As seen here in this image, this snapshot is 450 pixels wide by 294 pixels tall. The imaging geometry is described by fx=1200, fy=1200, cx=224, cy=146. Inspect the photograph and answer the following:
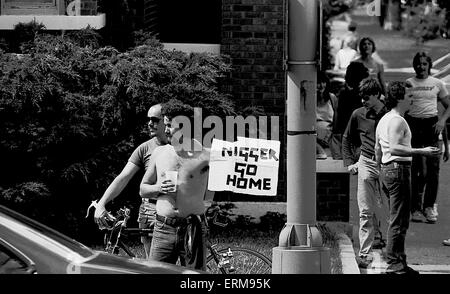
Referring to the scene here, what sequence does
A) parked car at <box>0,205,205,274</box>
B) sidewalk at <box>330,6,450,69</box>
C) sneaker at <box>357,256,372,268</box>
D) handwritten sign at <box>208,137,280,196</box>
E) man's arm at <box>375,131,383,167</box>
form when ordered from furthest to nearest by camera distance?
sidewalk at <box>330,6,450,69</box> < sneaker at <box>357,256,372,268</box> < man's arm at <box>375,131,383,167</box> < handwritten sign at <box>208,137,280,196</box> < parked car at <box>0,205,205,274</box>

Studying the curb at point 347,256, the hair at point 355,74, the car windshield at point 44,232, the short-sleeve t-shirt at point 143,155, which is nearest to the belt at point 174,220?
the short-sleeve t-shirt at point 143,155

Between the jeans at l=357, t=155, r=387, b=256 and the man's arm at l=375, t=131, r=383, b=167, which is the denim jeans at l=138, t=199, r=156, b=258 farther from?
the jeans at l=357, t=155, r=387, b=256

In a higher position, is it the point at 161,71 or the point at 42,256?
the point at 161,71

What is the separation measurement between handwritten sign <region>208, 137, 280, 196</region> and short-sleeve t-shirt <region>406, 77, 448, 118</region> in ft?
15.2

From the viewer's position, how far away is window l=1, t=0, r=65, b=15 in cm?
1426

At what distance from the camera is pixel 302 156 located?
29.5 feet

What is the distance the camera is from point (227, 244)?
12.5 meters

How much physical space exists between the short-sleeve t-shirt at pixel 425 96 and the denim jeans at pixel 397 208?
3154 mm

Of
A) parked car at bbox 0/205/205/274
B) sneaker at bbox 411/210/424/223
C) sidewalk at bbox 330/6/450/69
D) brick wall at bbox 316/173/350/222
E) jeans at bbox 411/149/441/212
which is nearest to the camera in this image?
parked car at bbox 0/205/205/274

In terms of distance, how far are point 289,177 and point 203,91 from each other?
12.9ft

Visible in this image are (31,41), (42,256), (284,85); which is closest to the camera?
(42,256)

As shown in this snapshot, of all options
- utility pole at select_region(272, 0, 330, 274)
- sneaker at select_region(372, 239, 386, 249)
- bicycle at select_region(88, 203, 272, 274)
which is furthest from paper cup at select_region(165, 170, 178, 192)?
sneaker at select_region(372, 239, 386, 249)
